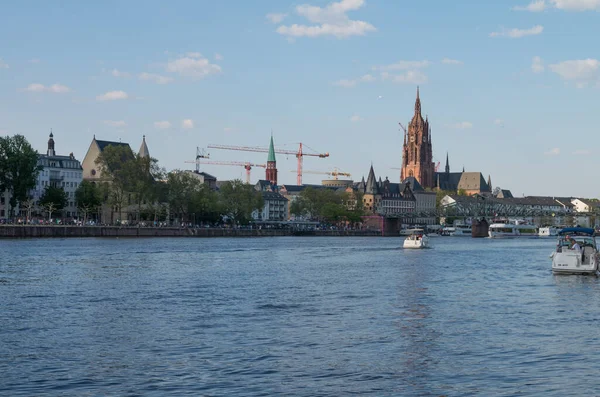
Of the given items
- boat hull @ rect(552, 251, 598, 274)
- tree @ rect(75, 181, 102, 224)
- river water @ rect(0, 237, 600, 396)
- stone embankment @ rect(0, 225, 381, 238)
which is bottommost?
river water @ rect(0, 237, 600, 396)

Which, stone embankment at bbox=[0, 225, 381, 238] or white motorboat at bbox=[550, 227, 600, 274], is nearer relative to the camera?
white motorboat at bbox=[550, 227, 600, 274]

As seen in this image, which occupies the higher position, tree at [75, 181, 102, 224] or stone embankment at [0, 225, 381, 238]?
tree at [75, 181, 102, 224]

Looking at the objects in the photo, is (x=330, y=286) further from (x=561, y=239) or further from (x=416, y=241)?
(x=416, y=241)

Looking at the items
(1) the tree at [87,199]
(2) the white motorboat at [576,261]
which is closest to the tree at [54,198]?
(1) the tree at [87,199]

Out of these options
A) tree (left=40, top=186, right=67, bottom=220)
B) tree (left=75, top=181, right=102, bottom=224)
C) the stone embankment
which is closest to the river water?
the stone embankment

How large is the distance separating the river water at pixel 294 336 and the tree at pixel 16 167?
9724 cm

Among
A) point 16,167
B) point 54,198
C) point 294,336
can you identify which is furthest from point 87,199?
point 294,336

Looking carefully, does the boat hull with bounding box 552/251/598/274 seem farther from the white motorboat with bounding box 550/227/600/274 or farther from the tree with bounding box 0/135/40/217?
the tree with bounding box 0/135/40/217

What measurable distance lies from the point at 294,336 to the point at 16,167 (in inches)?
5186

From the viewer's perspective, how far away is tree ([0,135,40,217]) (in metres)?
155

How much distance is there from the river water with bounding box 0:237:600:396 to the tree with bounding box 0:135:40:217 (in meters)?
97.2

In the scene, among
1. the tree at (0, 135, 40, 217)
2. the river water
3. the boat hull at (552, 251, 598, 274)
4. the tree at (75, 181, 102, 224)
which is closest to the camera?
the river water

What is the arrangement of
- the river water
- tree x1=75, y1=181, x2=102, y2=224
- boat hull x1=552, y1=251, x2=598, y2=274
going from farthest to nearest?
tree x1=75, y1=181, x2=102, y2=224
boat hull x1=552, y1=251, x2=598, y2=274
the river water

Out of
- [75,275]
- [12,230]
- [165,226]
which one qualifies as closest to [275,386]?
[75,275]
